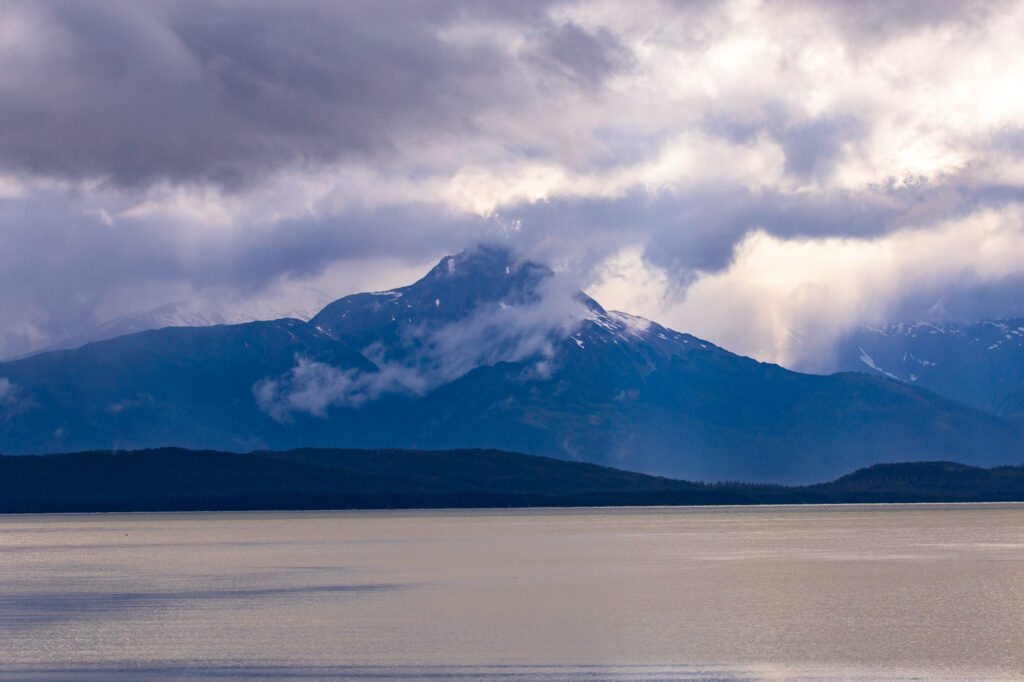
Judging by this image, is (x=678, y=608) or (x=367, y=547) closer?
(x=678, y=608)

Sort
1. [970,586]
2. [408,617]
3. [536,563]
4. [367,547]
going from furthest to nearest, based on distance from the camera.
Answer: [367,547]
[536,563]
[970,586]
[408,617]

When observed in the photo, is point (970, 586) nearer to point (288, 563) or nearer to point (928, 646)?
point (928, 646)

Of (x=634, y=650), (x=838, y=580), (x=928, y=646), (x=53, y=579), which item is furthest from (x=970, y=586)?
(x=53, y=579)

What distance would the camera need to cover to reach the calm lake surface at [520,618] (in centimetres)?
7181

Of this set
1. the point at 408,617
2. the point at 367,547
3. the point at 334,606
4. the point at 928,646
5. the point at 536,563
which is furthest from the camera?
the point at 367,547

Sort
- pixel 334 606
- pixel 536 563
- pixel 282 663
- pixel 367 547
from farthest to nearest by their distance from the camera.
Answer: pixel 367 547 < pixel 536 563 < pixel 334 606 < pixel 282 663

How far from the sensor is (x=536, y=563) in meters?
154

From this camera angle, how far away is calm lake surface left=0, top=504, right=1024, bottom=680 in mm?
71812

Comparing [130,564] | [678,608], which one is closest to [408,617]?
[678,608]

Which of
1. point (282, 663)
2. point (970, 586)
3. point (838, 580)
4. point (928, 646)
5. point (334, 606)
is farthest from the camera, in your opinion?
point (838, 580)

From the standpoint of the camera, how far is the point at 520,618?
94.2 metres

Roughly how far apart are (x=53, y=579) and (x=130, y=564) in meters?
26.3

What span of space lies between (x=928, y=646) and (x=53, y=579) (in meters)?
91.8

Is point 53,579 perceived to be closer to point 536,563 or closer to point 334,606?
point 334,606
